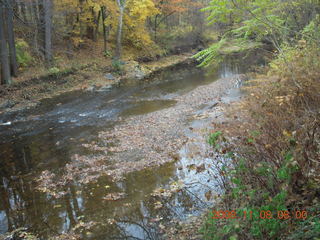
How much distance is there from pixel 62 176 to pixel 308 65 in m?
7.71

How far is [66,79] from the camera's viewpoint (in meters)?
22.3

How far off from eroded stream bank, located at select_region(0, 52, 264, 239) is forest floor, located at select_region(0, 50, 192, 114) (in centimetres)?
131

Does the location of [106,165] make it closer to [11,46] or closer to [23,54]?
[11,46]

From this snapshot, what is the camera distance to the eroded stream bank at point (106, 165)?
6902 mm

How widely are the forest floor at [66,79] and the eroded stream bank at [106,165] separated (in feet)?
A: 4.28

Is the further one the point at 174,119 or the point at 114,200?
the point at 174,119

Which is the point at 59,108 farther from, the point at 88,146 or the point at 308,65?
the point at 308,65

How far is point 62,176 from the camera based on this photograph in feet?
30.8

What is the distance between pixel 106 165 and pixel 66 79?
14.1 metres

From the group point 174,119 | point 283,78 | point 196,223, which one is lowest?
point 174,119

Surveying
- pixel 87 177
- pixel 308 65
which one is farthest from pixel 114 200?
pixel 308 65
